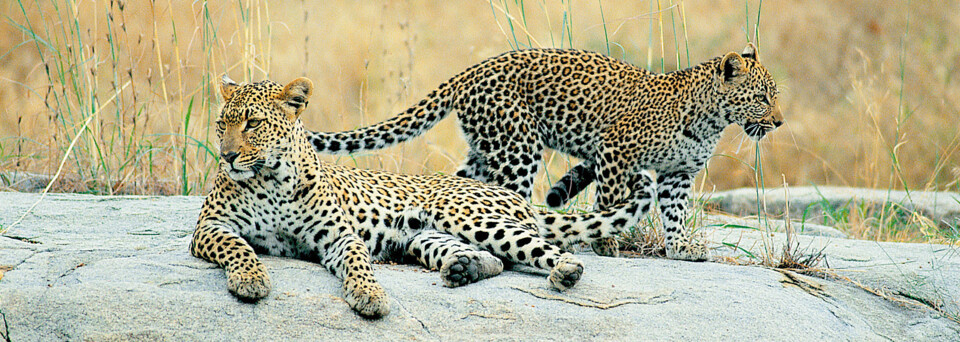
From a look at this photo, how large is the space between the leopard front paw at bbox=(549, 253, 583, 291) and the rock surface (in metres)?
0.05

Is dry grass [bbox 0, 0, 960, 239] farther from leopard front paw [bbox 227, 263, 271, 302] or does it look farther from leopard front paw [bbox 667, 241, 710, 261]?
leopard front paw [bbox 227, 263, 271, 302]

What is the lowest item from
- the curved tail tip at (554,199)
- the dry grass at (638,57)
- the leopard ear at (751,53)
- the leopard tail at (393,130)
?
the curved tail tip at (554,199)

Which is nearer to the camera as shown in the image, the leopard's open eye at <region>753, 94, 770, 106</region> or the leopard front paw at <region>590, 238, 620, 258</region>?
the leopard front paw at <region>590, 238, 620, 258</region>

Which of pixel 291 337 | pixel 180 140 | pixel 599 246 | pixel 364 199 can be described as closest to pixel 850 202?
pixel 599 246

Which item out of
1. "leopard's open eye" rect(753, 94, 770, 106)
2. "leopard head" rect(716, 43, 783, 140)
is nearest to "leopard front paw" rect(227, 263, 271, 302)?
"leopard head" rect(716, 43, 783, 140)

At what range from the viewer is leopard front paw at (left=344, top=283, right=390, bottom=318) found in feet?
14.4

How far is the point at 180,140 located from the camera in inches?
356

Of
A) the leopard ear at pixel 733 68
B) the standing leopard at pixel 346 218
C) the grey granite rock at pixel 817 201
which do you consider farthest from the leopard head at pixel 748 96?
the grey granite rock at pixel 817 201

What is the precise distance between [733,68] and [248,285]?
3764 mm

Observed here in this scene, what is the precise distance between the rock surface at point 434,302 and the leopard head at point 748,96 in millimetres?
1133

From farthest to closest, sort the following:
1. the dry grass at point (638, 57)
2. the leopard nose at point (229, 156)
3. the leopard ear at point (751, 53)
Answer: the dry grass at point (638, 57) → the leopard ear at point (751, 53) → the leopard nose at point (229, 156)

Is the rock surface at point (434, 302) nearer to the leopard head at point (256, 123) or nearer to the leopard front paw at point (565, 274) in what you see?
the leopard front paw at point (565, 274)

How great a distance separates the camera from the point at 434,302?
4.61 meters

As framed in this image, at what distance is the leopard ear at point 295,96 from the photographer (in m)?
5.06
